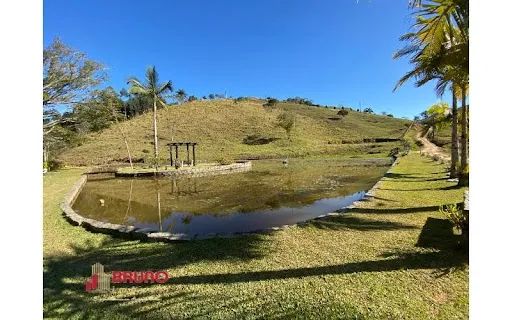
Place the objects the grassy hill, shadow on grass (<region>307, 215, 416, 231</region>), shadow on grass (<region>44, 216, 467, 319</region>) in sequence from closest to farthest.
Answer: shadow on grass (<region>44, 216, 467, 319</region>), shadow on grass (<region>307, 215, 416, 231</region>), the grassy hill

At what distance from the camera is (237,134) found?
172 ft

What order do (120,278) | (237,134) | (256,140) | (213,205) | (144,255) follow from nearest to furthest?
1. (120,278)
2. (144,255)
3. (213,205)
4. (256,140)
5. (237,134)

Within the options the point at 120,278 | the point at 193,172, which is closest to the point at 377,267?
the point at 120,278

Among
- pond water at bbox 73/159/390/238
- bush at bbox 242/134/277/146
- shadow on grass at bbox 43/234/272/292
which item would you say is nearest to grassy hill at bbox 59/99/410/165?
bush at bbox 242/134/277/146

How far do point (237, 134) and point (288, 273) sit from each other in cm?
4848

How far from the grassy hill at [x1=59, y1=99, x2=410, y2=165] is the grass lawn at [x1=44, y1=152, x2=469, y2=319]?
29.0 m

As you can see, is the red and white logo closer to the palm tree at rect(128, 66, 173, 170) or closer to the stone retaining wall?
the stone retaining wall

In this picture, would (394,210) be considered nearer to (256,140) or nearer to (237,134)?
(256,140)

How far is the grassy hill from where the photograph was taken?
134 ft

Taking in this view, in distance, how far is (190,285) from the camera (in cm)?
434

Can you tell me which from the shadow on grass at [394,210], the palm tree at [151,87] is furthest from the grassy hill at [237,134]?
the shadow on grass at [394,210]

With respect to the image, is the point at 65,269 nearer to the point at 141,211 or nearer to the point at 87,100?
the point at 141,211

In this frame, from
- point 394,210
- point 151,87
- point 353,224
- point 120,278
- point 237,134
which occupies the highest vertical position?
point 151,87

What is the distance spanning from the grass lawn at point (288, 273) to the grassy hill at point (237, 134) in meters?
29.0
